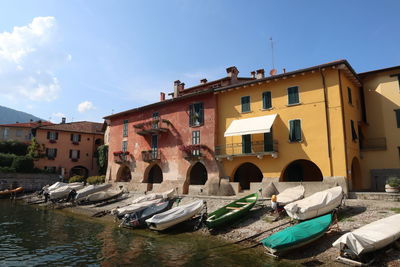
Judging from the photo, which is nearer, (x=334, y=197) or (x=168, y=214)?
(x=334, y=197)

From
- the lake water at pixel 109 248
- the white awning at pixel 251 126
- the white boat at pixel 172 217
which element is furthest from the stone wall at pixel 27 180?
the white boat at pixel 172 217

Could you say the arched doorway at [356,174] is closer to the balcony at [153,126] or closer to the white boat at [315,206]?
the white boat at [315,206]

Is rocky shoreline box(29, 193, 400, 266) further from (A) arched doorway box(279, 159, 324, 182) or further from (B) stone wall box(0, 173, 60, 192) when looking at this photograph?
(B) stone wall box(0, 173, 60, 192)

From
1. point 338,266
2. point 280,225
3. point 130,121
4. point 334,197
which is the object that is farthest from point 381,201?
point 130,121

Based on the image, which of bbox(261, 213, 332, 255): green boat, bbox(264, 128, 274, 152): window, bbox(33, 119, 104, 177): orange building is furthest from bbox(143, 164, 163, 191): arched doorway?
bbox(261, 213, 332, 255): green boat

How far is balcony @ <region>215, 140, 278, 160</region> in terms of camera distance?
72.6ft

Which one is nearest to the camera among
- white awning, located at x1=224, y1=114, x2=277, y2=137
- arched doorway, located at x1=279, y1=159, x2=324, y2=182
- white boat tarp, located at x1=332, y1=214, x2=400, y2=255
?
white boat tarp, located at x1=332, y1=214, x2=400, y2=255

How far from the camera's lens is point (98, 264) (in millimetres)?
11492

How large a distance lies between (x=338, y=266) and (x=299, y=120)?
13.0 metres

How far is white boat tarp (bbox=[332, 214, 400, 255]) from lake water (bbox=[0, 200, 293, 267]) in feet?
7.93

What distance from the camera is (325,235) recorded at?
12.6 m

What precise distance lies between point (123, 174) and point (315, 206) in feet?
89.5

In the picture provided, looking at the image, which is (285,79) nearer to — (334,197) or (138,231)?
(334,197)

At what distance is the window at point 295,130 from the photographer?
2152 cm
